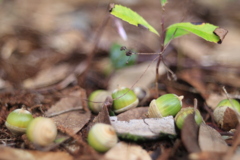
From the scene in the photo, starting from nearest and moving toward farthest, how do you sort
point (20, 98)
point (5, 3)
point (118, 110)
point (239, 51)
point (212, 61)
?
point (118, 110) → point (20, 98) → point (212, 61) → point (239, 51) → point (5, 3)

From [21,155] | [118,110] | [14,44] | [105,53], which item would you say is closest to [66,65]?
[105,53]

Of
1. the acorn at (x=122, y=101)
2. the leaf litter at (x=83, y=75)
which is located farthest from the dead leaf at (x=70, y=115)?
the acorn at (x=122, y=101)

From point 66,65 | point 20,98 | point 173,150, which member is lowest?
point 66,65

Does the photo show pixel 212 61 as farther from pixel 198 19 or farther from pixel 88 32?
pixel 88 32

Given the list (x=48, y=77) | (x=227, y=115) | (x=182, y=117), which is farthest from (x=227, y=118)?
(x=48, y=77)

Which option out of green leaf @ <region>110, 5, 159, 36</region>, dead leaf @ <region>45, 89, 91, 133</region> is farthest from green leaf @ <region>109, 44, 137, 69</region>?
green leaf @ <region>110, 5, 159, 36</region>

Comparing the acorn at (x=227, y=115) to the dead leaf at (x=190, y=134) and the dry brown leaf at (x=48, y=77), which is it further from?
the dry brown leaf at (x=48, y=77)

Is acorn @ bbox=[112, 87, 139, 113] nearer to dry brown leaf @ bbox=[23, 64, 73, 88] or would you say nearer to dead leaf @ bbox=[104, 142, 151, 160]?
dead leaf @ bbox=[104, 142, 151, 160]
